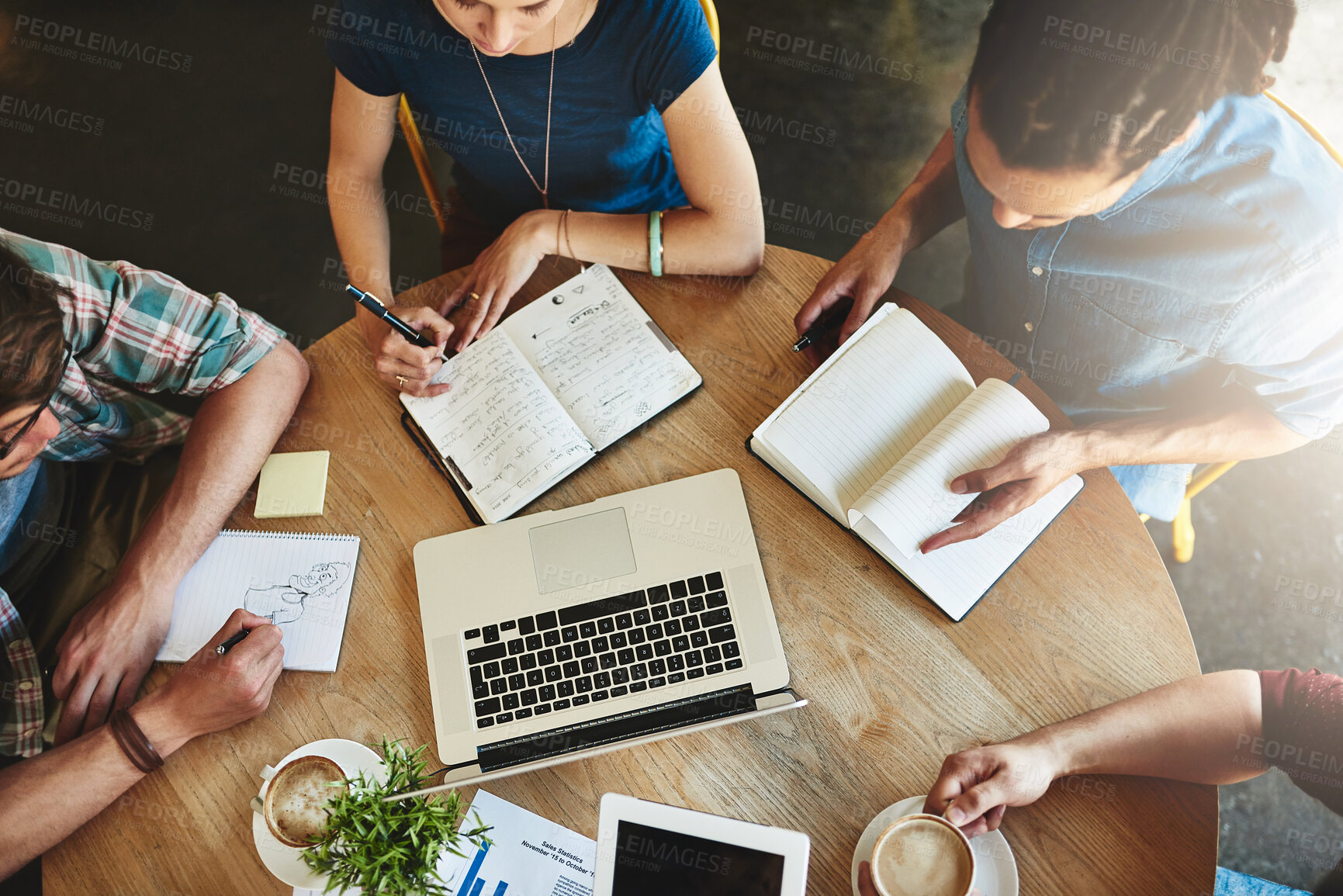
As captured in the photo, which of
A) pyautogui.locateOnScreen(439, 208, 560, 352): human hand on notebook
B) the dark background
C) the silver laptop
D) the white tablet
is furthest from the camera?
the dark background

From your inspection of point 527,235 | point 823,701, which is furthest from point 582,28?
point 823,701

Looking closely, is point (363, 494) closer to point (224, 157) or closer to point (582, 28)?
point (582, 28)

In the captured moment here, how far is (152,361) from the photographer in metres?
1.17

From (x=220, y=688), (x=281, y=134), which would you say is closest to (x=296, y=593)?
(x=220, y=688)

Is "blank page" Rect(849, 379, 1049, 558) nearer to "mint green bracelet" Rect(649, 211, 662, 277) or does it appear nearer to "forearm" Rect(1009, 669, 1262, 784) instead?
"forearm" Rect(1009, 669, 1262, 784)

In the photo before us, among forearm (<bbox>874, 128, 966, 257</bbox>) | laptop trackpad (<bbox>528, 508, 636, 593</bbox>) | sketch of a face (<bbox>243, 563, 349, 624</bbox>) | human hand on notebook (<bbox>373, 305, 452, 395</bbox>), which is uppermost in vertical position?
forearm (<bbox>874, 128, 966, 257</bbox>)

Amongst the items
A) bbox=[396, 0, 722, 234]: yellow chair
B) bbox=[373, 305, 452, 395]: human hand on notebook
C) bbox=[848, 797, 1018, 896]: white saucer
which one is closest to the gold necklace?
bbox=[396, 0, 722, 234]: yellow chair

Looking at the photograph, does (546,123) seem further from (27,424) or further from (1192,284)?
(1192,284)

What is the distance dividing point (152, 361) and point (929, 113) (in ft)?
6.93

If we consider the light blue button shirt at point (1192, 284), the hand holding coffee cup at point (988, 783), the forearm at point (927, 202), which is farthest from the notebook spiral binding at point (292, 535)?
the light blue button shirt at point (1192, 284)

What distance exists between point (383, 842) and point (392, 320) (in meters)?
0.71

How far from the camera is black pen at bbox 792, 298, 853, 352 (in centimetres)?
123

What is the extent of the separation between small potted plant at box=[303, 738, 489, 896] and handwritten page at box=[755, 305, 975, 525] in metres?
0.61

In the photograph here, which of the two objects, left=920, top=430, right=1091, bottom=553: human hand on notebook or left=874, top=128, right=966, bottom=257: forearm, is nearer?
left=920, top=430, right=1091, bottom=553: human hand on notebook
